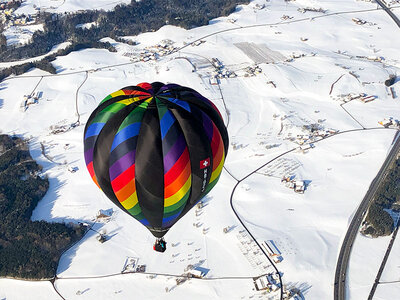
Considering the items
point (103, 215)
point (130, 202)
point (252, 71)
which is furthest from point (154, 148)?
point (252, 71)

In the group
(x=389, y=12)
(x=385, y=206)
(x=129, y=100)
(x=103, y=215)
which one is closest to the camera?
(x=129, y=100)

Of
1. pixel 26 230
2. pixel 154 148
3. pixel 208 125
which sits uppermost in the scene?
pixel 208 125

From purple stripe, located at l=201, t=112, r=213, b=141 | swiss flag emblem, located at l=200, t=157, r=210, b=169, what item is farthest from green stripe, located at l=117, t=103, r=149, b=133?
swiss flag emblem, located at l=200, t=157, r=210, b=169

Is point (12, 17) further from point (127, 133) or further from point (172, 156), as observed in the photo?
point (172, 156)

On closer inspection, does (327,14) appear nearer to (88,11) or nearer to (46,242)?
(88,11)

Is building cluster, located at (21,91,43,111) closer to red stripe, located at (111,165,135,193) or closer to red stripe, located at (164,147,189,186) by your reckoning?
red stripe, located at (111,165,135,193)

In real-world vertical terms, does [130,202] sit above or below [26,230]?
above

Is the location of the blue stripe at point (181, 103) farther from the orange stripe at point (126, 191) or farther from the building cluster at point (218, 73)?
the building cluster at point (218, 73)
